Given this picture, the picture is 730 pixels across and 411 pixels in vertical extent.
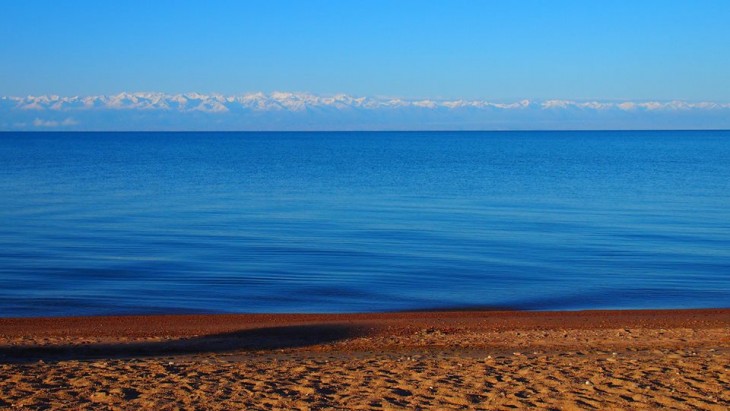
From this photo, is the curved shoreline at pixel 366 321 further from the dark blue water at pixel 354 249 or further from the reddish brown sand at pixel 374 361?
the dark blue water at pixel 354 249

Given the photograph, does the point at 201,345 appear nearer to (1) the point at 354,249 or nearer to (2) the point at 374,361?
(2) the point at 374,361

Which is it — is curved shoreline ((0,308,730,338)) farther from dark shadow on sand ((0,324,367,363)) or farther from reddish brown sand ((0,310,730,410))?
dark shadow on sand ((0,324,367,363))

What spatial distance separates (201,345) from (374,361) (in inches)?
113

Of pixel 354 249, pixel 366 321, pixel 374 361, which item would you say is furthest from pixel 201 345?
pixel 354 249

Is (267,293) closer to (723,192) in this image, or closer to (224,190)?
(224,190)

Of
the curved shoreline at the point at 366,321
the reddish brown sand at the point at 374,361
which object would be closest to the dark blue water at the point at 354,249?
the curved shoreline at the point at 366,321

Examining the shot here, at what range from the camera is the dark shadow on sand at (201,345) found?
37.3 ft

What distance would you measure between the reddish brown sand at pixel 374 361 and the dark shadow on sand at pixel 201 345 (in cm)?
3

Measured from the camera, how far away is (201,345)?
12289 mm

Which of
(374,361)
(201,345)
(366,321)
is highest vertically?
(374,361)

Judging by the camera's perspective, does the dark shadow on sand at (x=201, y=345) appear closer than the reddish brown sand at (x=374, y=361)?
No

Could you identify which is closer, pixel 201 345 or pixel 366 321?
pixel 201 345

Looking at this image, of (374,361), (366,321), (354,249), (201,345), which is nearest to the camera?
(374,361)

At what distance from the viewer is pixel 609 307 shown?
53.6ft
